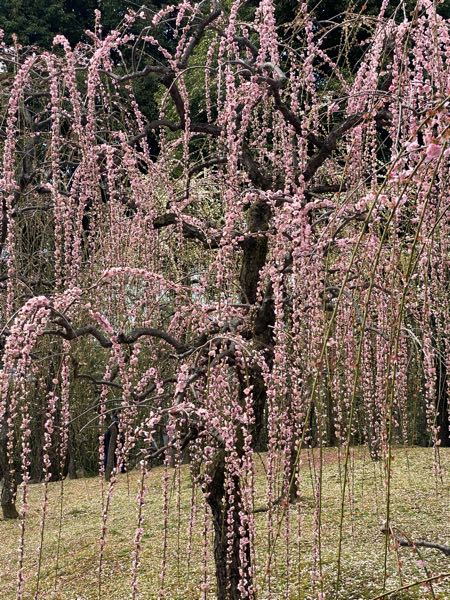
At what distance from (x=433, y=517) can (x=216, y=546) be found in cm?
323

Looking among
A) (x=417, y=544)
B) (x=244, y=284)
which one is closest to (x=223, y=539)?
(x=244, y=284)

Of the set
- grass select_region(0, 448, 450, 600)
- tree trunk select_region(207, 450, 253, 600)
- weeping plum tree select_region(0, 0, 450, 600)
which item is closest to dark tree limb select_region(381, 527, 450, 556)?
weeping plum tree select_region(0, 0, 450, 600)

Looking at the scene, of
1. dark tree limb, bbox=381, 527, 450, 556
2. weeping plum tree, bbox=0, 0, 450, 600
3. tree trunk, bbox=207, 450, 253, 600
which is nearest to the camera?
dark tree limb, bbox=381, 527, 450, 556

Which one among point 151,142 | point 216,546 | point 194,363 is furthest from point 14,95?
point 151,142

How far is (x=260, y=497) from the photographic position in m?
7.75

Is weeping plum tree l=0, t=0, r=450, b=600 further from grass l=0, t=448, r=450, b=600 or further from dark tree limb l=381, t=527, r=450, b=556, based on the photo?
grass l=0, t=448, r=450, b=600

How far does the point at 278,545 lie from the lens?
213 inches

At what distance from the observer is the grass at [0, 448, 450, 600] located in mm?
4414

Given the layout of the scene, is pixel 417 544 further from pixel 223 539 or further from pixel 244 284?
pixel 244 284

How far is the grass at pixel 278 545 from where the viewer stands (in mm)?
4414

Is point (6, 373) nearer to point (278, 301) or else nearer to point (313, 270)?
point (278, 301)

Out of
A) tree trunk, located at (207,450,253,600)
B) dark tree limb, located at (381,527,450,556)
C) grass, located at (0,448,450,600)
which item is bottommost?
grass, located at (0,448,450,600)

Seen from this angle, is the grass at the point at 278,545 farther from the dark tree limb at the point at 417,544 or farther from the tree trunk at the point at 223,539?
the dark tree limb at the point at 417,544

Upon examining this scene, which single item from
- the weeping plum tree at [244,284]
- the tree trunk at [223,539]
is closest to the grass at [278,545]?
the tree trunk at [223,539]
